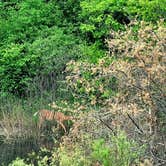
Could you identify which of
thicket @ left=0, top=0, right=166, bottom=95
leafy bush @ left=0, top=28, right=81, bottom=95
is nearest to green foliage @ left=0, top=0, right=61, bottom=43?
thicket @ left=0, top=0, right=166, bottom=95

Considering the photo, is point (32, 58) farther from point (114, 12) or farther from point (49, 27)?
point (114, 12)

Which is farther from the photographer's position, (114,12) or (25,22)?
(25,22)

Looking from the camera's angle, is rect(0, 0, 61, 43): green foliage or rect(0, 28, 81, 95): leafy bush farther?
rect(0, 0, 61, 43): green foliage

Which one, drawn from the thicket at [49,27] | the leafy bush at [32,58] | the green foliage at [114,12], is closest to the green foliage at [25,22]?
the thicket at [49,27]

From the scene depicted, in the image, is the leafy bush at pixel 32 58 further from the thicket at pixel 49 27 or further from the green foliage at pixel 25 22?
the green foliage at pixel 25 22

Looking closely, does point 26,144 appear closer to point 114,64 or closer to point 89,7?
point 89,7

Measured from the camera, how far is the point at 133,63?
7855 mm

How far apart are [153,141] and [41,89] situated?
857 cm

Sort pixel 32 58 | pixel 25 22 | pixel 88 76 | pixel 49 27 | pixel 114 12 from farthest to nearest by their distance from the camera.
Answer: pixel 49 27, pixel 25 22, pixel 32 58, pixel 114 12, pixel 88 76

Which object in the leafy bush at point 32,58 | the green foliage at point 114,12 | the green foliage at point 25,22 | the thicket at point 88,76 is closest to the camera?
the thicket at point 88,76

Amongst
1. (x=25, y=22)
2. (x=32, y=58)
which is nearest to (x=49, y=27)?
(x=25, y=22)

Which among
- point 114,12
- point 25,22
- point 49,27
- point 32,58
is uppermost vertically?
point 114,12

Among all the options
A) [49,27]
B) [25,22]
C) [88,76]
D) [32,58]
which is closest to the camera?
[88,76]

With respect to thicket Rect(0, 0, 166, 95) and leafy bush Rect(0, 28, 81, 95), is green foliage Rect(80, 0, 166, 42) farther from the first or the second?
leafy bush Rect(0, 28, 81, 95)
